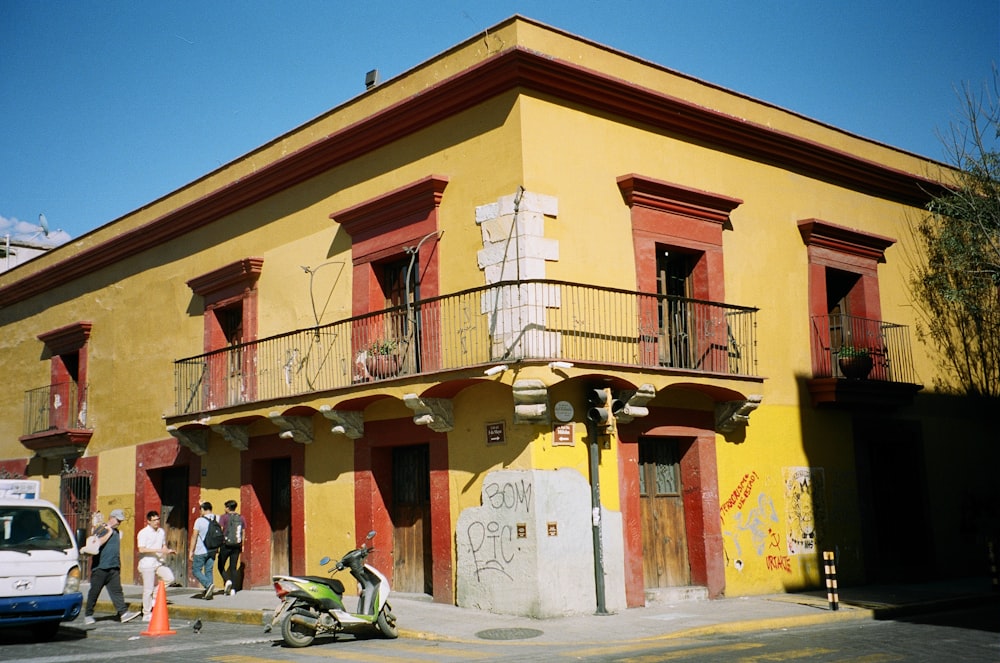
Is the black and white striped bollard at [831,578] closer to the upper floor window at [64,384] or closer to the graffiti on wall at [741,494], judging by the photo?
the graffiti on wall at [741,494]

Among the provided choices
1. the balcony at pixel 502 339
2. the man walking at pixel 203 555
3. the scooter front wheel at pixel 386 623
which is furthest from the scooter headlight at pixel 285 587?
the man walking at pixel 203 555

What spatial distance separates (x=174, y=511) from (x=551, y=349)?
1046 cm

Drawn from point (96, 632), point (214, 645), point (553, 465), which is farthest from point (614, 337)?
point (96, 632)

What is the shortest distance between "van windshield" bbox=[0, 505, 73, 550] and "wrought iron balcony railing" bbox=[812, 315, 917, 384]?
11.9 meters

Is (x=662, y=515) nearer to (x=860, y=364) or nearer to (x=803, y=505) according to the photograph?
(x=803, y=505)

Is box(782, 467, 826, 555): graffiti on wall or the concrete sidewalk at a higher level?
box(782, 467, 826, 555): graffiti on wall

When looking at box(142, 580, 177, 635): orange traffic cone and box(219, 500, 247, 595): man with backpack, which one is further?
box(219, 500, 247, 595): man with backpack

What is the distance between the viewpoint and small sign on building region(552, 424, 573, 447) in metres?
13.5

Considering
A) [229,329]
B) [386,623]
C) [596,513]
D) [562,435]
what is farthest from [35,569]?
[229,329]

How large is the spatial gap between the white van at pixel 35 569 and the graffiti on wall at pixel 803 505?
34.8 ft

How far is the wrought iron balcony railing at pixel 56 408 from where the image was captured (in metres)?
22.7

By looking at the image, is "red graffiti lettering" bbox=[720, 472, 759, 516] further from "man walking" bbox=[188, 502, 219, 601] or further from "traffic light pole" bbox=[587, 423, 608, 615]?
"man walking" bbox=[188, 502, 219, 601]

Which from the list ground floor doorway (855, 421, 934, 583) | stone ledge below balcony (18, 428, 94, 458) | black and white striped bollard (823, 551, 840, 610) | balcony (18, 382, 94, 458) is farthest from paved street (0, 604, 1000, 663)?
balcony (18, 382, 94, 458)

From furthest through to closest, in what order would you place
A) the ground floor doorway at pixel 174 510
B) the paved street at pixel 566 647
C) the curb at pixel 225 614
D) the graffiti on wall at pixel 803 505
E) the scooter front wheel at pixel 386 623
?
the ground floor doorway at pixel 174 510
the graffiti on wall at pixel 803 505
the curb at pixel 225 614
the scooter front wheel at pixel 386 623
the paved street at pixel 566 647
